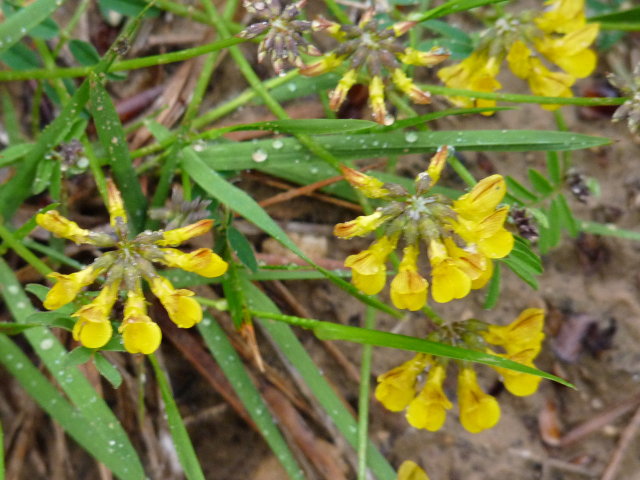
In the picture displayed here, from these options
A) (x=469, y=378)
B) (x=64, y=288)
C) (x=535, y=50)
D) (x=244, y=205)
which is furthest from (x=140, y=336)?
(x=535, y=50)

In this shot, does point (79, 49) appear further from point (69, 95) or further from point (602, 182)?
point (602, 182)

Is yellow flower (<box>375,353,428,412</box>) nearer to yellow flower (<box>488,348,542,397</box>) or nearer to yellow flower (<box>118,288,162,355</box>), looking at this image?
yellow flower (<box>488,348,542,397</box>)

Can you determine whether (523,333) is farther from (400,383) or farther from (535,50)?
(535,50)

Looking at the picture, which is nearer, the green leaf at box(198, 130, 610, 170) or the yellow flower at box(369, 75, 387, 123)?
the yellow flower at box(369, 75, 387, 123)

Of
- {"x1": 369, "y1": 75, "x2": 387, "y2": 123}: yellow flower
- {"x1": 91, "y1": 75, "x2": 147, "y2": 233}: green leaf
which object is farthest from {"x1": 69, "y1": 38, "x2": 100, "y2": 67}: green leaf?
{"x1": 369, "y1": 75, "x2": 387, "y2": 123}: yellow flower

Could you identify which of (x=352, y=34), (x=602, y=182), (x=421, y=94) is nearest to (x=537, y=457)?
(x=602, y=182)
